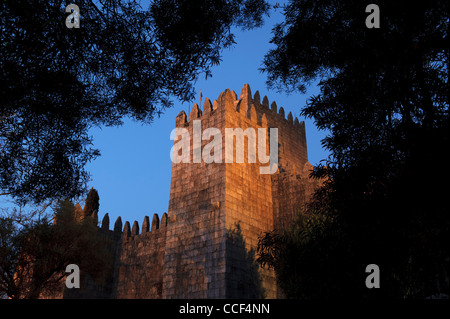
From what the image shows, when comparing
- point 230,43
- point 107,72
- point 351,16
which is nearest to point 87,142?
point 107,72

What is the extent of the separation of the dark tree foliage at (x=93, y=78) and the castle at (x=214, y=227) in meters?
5.58

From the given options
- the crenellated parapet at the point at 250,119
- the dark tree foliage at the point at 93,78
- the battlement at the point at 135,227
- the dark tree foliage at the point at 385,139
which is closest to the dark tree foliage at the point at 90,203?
the battlement at the point at 135,227

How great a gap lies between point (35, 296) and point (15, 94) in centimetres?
1167

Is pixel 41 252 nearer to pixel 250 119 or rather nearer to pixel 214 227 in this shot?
pixel 214 227

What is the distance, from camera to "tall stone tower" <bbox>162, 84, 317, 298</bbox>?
1439 cm

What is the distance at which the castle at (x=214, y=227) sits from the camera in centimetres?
1449

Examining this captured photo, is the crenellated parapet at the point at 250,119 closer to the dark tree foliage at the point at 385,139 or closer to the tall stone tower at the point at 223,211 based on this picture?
the tall stone tower at the point at 223,211

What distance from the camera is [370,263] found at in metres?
8.29

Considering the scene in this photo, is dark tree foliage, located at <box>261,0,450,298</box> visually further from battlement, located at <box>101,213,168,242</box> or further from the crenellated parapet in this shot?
battlement, located at <box>101,213,168,242</box>

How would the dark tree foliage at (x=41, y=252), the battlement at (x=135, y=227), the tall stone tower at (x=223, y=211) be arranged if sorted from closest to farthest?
the tall stone tower at (x=223, y=211) → the dark tree foliage at (x=41, y=252) → the battlement at (x=135, y=227)

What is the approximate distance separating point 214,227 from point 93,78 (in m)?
7.46

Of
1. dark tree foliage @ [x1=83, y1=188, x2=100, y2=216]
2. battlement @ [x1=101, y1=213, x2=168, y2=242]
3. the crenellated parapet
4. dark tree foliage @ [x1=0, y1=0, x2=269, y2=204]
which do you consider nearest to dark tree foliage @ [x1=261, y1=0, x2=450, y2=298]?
dark tree foliage @ [x1=0, y1=0, x2=269, y2=204]

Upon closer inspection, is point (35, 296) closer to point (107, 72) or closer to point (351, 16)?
point (107, 72)

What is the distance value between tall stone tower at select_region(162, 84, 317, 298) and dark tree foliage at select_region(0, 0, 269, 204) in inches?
217
